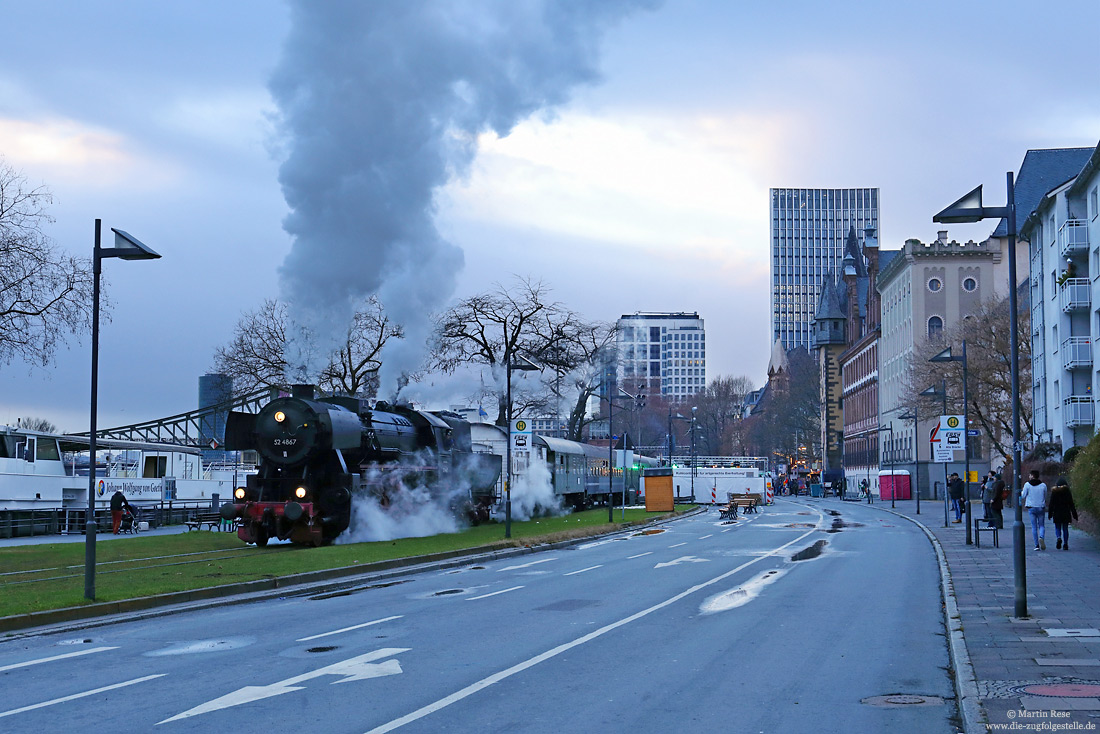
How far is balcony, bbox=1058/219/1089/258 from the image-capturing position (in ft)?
161

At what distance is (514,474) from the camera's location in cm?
4147

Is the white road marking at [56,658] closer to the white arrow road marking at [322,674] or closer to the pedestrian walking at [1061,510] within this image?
the white arrow road marking at [322,674]

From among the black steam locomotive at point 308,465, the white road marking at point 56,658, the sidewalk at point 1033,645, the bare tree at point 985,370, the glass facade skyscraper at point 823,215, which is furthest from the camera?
the glass facade skyscraper at point 823,215

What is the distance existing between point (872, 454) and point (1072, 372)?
47.6 metres

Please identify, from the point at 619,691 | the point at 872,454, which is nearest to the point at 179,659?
the point at 619,691

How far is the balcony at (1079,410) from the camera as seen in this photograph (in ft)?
163

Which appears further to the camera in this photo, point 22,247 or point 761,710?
point 22,247

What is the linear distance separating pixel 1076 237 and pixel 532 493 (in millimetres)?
25657

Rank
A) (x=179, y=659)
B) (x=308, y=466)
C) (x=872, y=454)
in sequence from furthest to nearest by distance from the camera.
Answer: (x=872, y=454) → (x=308, y=466) → (x=179, y=659)

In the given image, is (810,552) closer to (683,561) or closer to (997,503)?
(683,561)

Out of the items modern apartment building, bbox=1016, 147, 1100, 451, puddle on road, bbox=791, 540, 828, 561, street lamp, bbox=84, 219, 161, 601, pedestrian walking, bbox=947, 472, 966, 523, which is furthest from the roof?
street lamp, bbox=84, 219, 161, 601

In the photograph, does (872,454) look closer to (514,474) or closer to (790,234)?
(514,474)

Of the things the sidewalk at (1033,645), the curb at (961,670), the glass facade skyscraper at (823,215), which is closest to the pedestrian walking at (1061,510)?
the sidewalk at (1033,645)

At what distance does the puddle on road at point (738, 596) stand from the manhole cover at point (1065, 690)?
6109 mm
